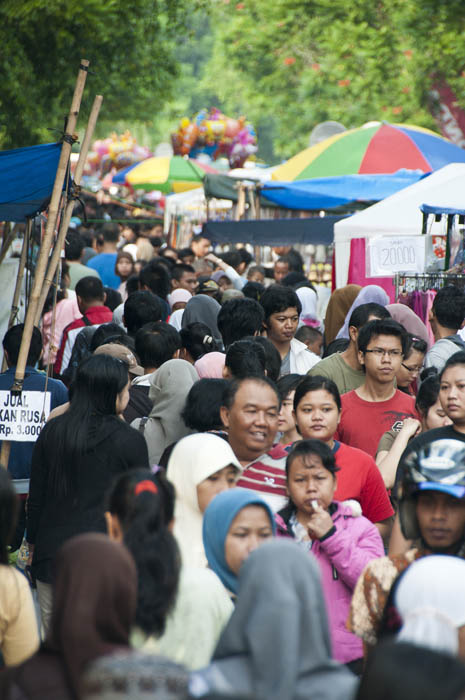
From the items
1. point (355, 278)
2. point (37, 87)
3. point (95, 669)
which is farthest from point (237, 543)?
point (37, 87)

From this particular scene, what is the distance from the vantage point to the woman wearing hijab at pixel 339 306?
9.63m

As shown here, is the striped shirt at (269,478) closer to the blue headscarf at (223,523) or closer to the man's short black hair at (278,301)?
the blue headscarf at (223,523)

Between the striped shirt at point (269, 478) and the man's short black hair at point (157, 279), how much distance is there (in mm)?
5236

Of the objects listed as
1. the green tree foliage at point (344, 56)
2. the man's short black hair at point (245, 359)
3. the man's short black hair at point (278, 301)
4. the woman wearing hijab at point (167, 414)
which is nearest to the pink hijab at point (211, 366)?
the man's short black hair at point (245, 359)

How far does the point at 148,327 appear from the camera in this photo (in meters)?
6.97

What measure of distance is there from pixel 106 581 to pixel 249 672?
500mm

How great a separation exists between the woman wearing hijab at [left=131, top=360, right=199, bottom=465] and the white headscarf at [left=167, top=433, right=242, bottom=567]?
1.33 m

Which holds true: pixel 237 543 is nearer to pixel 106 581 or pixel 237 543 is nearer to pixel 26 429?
pixel 106 581

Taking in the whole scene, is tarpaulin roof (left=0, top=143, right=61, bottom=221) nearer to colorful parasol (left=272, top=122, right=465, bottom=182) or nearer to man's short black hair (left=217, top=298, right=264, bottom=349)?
man's short black hair (left=217, top=298, right=264, bottom=349)

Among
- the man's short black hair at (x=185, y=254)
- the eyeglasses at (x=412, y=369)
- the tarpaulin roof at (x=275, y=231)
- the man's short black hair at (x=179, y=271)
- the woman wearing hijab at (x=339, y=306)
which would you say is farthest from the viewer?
the man's short black hair at (x=185, y=254)

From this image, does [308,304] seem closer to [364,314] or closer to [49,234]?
[364,314]

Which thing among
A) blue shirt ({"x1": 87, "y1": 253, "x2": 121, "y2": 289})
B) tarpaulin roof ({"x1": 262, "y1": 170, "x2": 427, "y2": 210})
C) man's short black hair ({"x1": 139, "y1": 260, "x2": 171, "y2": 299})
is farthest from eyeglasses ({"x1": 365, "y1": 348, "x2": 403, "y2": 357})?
blue shirt ({"x1": 87, "y1": 253, "x2": 121, "y2": 289})

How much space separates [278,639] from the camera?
2934 mm

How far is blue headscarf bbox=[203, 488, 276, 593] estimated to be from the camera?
3.78m
